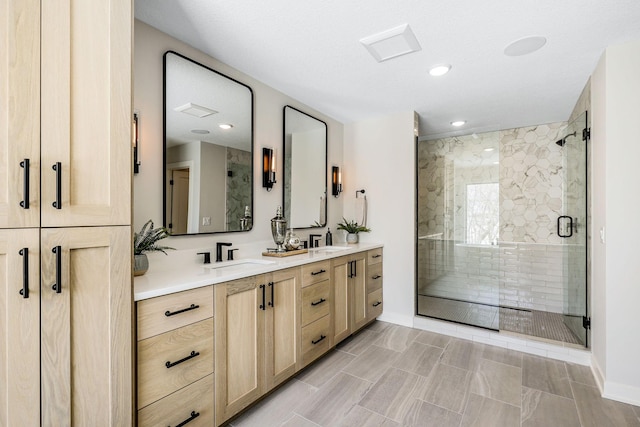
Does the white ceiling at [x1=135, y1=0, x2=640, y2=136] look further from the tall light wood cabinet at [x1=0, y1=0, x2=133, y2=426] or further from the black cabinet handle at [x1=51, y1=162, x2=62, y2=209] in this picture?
the black cabinet handle at [x1=51, y1=162, x2=62, y2=209]

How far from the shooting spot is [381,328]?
11.2 ft

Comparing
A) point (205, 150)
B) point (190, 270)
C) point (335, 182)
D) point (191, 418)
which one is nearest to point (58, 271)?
point (190, 270)

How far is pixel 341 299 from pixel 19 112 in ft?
8.09

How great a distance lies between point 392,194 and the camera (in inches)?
143

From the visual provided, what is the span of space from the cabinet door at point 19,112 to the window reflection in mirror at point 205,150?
94cm

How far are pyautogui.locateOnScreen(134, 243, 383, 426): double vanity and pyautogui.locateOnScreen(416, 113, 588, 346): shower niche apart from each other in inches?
66.6

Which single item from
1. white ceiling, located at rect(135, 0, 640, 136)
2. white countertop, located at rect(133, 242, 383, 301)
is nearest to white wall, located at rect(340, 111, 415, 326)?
white ceiling, located at rect(135, 0, 640, 136)

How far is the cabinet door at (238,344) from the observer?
1.70 metres

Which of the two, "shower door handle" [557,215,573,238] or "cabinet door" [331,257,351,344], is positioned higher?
"shower door handle" [557,215,573,238]

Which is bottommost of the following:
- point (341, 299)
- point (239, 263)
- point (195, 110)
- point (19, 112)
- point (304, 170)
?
point (341, 299)

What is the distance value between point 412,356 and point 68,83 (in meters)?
2.99

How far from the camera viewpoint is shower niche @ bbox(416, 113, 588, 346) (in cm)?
361

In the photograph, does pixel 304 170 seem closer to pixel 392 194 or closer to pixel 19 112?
pixel 392 194

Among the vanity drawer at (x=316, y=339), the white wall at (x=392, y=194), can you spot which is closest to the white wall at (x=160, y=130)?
the vanity drawer at (x=316, y=339)
